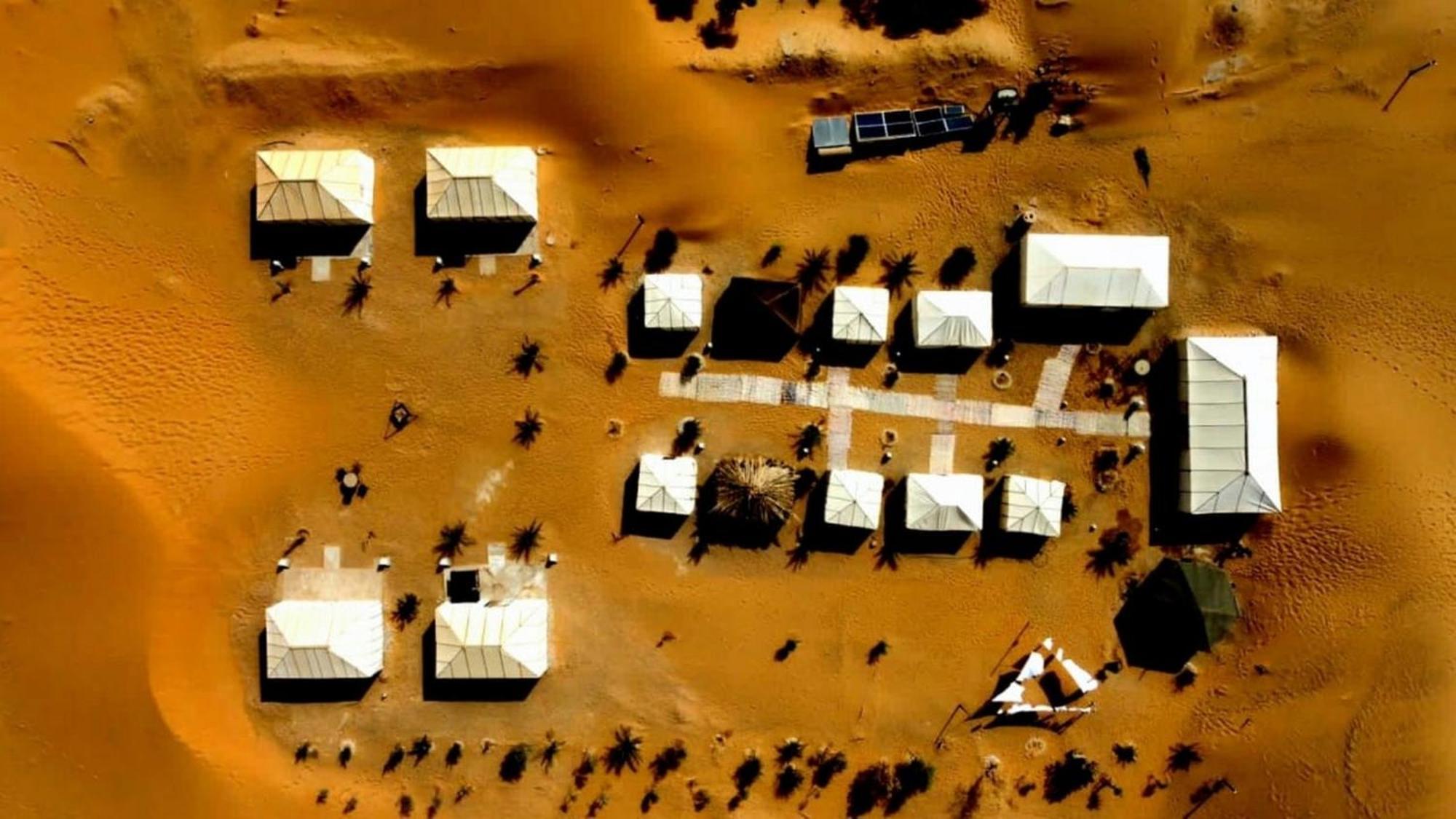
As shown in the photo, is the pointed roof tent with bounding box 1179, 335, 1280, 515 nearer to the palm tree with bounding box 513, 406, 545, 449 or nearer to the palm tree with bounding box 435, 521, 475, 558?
the palm tree with bounding box 513, 406, 545, 449

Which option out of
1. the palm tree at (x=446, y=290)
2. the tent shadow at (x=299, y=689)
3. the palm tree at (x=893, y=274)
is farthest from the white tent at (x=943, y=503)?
the tent shadow at (x=299, y=689)

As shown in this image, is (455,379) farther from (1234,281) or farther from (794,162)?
(1234,281)

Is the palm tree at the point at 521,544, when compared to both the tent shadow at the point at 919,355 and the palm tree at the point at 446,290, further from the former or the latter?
the tent shadow at the point at 919,355

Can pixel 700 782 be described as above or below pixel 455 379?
below

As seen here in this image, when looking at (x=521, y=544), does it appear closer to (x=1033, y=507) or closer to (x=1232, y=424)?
(x=1033, y=507)

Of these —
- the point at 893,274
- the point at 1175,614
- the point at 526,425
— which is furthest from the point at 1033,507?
the point at 526,425

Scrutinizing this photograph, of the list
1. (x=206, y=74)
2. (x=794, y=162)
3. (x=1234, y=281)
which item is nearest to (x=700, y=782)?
(x=794, y=162)

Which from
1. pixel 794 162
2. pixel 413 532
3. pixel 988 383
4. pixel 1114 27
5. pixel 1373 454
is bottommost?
pixel 413 532

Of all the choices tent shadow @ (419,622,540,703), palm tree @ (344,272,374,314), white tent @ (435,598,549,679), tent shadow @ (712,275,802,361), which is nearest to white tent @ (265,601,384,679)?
tent shadow @ (419,622,540,703)
